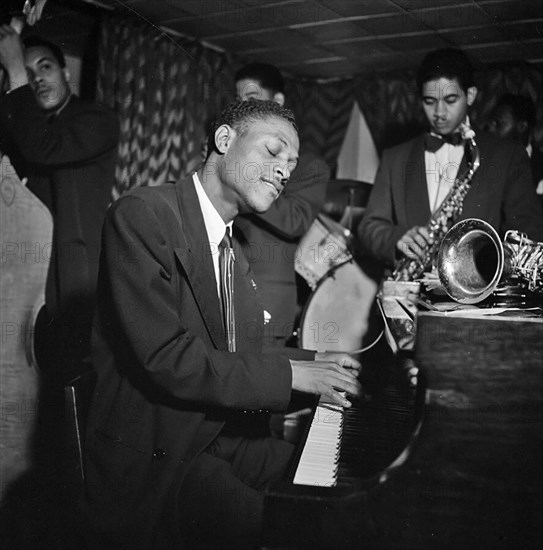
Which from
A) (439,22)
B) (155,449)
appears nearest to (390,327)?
(155,449)

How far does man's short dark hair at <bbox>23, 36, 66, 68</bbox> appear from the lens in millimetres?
3756

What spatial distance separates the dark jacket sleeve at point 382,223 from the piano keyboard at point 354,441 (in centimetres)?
143

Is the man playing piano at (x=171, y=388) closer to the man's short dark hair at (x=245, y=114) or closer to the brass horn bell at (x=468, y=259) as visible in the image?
the man's short dark hair at (x=245, y=114)

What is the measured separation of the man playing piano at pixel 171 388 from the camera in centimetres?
204

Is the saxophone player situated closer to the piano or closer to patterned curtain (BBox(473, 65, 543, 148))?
patterned curtain (BBox(473, 65, 543, 148))

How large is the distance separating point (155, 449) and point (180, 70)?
3313 millimetres

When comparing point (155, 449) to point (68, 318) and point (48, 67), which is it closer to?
point (68, 318)

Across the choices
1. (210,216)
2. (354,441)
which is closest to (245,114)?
(210,216)

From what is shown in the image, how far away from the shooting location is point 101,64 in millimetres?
4230

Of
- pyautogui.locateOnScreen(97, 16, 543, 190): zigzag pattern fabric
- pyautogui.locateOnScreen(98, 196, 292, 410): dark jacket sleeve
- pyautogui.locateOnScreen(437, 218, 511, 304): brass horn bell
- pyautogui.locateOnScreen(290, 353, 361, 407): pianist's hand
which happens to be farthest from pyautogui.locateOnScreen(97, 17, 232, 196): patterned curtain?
pyautogui.locateOnScreen(437, 218, 511, 304): brass horn bell

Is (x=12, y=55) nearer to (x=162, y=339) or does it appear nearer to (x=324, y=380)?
(x=162, y=339)

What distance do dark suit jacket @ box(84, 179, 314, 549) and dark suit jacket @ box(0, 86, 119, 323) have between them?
1.87 metres

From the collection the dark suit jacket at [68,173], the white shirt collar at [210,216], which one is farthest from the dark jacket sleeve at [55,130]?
the white shirt collar at [210,216]

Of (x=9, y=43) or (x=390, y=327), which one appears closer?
(x=390, y=327)
